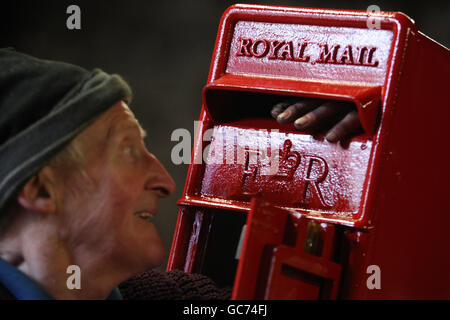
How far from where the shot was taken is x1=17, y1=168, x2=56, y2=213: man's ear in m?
1.32

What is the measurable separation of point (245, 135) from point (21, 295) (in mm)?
684

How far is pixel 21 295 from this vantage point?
1.29 m

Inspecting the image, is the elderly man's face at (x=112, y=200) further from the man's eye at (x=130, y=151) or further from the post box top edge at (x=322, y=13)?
the post box top edge at (x=322, y=13)

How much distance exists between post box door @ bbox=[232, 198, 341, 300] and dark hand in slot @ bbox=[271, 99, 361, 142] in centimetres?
24

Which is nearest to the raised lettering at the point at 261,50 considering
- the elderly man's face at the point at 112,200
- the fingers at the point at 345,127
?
the fingers at the point at 345,127

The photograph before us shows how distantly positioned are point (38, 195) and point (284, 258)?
1.69ft

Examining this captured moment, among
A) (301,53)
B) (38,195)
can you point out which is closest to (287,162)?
(301,53)

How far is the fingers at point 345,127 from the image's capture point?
152 cm

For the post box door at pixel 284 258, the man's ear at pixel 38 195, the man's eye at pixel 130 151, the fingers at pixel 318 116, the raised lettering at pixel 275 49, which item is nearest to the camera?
the post box door at pixel 284 258

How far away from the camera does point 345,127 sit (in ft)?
5.01

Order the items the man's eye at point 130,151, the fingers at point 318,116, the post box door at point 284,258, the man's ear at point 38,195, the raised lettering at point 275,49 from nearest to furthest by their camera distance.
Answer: the post box door at point 284,258 < the man's ear at point 38,195 < the man's eye at point 130,151 < the fingers at point 318,116 < the raised lettering at point 275,49

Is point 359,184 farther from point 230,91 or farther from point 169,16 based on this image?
point 169,16

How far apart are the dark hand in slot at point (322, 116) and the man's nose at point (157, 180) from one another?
12.1 inches

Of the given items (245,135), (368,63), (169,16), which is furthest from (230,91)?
(169,16)
